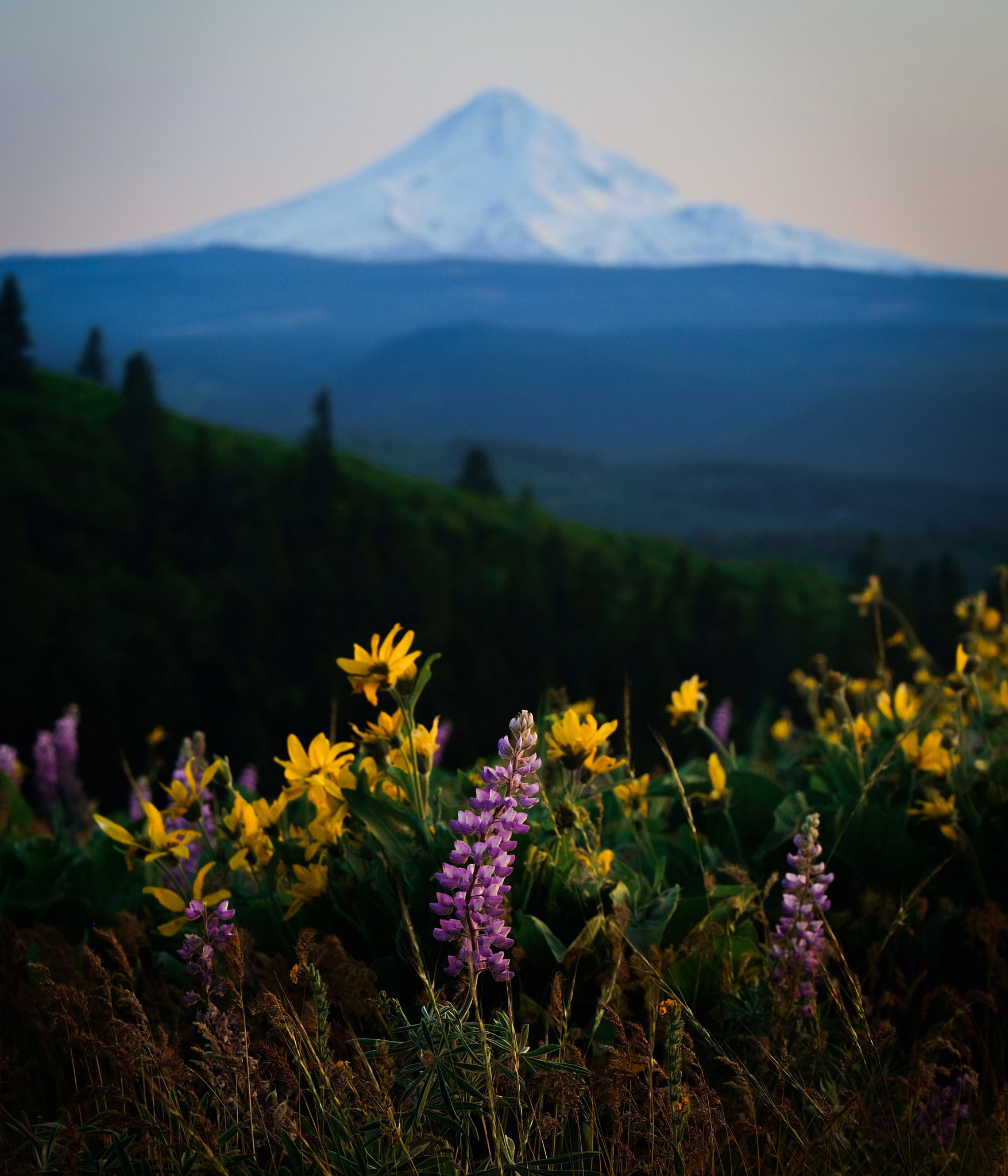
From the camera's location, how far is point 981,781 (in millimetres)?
3188

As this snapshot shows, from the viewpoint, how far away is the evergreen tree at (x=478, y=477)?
7100 cm

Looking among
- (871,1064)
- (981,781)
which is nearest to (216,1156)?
(871,1064)

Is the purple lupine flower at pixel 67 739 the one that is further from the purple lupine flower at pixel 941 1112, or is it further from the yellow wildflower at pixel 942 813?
the purple lupine flower at pixel 941 1112

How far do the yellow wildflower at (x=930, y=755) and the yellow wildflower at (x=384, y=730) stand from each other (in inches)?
57.9

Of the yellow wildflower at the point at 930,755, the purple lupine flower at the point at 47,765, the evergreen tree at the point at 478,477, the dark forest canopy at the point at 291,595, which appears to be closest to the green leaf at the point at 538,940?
the yellow wildflower at the point at 930,755

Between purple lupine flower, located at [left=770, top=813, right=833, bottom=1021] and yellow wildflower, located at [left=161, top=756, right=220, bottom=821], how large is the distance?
127cm

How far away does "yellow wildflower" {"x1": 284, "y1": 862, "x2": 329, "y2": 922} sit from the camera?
2.31 meters

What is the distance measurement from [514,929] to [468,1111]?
671mm

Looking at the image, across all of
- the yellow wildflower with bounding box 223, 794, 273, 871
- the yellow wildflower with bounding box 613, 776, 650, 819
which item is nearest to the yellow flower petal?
the yellow wildflower with bounding box 223, 794, 273, 871

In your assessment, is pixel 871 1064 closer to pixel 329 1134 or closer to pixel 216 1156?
pixel 329 1134

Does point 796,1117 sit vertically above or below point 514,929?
below

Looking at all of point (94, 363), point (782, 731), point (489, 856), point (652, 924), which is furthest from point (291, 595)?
point (94, 363)

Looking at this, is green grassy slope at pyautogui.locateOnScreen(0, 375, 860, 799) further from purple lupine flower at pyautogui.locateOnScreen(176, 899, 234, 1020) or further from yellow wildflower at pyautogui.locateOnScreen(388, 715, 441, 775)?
purple lupine flower at pyautogui.locateOnScreen(176, 899, 234, 1020)

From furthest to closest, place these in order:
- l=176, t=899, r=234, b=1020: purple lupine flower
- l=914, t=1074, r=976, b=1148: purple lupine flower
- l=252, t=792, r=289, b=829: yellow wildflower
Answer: l=252, t=792, r=289, b=829: yellow wildflower
l=914, t=1074, r=976, b=1148: purple lupine flower
l=176, t=899, r=234, b=1020: purple lupine flower
